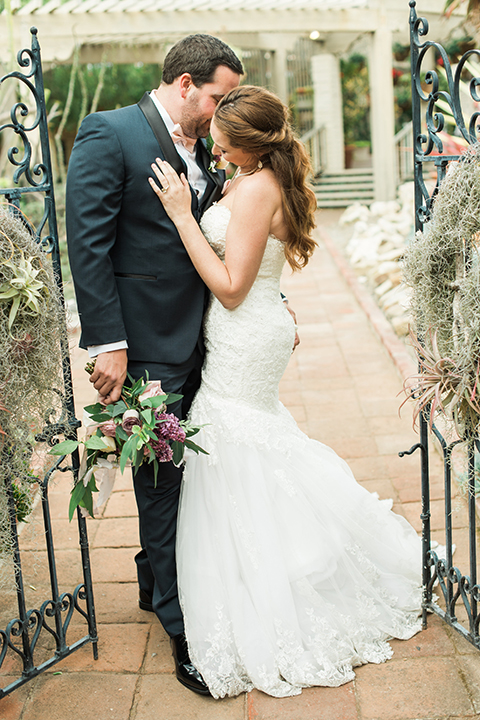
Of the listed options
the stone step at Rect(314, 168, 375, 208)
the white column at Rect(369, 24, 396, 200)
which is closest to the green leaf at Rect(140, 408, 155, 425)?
the white column at Rect(369, 24, 396, 200)

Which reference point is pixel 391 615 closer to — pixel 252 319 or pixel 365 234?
pixel 252 319

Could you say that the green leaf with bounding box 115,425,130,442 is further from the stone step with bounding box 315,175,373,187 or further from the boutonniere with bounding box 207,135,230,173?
the stone step with bounding box 315,175,373,187

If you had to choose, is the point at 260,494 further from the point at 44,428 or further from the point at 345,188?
the point at 345,188

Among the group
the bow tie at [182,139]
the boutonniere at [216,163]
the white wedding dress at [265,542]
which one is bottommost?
the white wedding dress at [265,542]

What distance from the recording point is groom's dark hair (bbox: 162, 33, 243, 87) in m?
2.31

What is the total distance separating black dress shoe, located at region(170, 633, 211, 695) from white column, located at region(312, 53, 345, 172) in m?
14.8

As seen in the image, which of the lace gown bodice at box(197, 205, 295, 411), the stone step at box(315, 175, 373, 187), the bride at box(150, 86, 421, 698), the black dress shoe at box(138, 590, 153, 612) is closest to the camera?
the bride at box(150, 86, 421, 698)

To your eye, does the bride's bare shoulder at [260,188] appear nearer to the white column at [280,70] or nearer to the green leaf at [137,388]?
the green leaf at [137,388]

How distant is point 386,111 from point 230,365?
448 inches

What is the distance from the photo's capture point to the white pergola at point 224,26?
33.9 ft

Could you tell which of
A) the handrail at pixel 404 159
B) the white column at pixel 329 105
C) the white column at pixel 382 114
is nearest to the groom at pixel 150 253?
the white column at pixel 382 114

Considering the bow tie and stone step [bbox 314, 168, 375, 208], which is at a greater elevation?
the bow tie

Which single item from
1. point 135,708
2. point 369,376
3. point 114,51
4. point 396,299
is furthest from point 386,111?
point 135,708

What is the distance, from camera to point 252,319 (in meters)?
2.47
